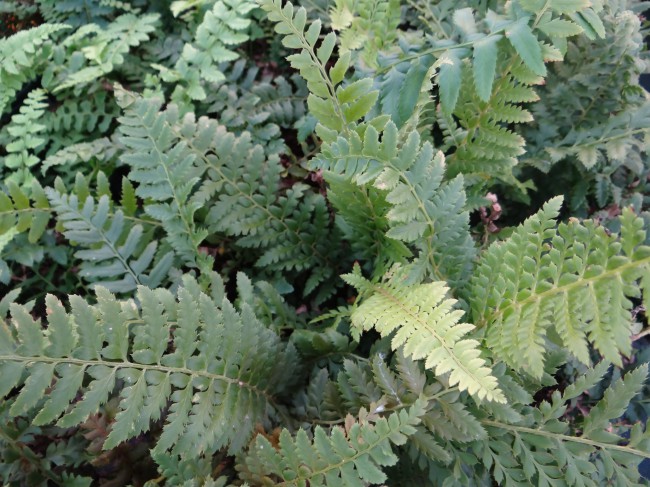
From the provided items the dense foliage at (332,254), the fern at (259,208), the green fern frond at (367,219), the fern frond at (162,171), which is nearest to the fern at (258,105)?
the dense foliage at (332,254)

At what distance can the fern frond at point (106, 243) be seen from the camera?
1.16m

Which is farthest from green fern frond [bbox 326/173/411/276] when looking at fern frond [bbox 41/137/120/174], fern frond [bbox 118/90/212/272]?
fern frond [bbox 41/137/120/174]

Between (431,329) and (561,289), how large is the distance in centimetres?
19

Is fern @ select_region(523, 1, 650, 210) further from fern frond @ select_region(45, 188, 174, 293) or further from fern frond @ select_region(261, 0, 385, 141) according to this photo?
fern frond @ select_region(45, 188, 174, 293)

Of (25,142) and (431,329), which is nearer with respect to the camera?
(431,329)

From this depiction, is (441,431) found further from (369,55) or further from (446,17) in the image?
(446,17)

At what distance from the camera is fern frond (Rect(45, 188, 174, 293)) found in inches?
45.7

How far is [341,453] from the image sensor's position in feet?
2.52

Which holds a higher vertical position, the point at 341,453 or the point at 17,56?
the point at 17,56

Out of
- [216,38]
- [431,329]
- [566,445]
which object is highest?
[216,38]

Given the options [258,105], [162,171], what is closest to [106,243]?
[162,171]

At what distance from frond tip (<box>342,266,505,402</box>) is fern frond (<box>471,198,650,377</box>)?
7cm

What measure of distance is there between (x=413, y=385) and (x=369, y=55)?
0.77 metres

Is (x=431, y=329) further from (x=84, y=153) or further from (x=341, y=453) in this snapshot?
(x=84, y=153)
